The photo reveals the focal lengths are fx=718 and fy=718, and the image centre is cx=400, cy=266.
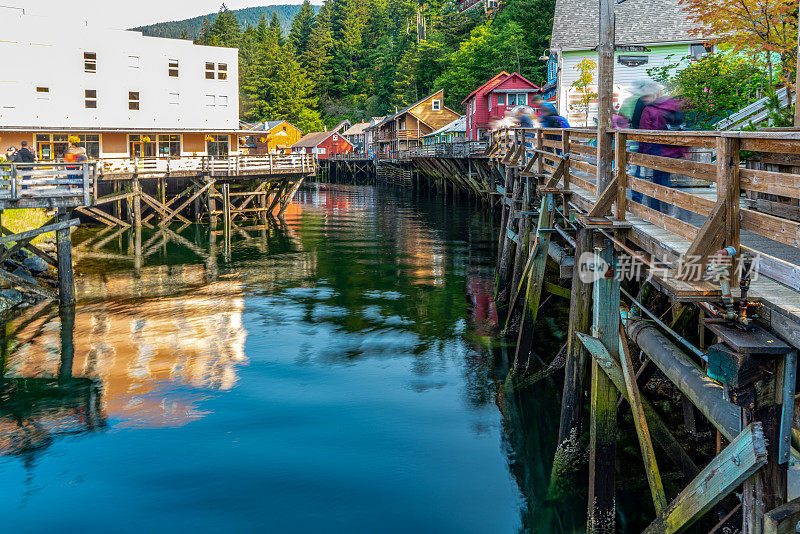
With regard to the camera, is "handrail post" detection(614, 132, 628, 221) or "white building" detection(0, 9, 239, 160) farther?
"white building" detection(0, 9, 239, 160)

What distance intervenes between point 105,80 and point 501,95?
26624 millimetres

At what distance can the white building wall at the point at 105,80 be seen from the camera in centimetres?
3541


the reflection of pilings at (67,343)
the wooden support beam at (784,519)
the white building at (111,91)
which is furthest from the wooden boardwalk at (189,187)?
the wooden support beam at (784,519)

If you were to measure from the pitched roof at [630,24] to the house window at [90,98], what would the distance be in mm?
23591

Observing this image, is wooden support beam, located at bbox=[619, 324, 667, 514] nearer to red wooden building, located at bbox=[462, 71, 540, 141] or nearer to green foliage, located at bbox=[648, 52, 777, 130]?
green foliage, located at bbox=[648, 52, 777, 130]

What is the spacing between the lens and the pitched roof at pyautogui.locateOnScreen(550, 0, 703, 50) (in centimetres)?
3241

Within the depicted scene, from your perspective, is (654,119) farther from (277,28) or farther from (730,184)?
(277,28)

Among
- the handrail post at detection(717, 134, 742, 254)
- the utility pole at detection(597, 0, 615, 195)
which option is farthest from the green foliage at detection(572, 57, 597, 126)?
the handrail post at detection(717, 134, 742, 254)

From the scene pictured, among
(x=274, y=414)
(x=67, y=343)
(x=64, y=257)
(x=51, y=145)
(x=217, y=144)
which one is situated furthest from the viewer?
(x=217, y=144)

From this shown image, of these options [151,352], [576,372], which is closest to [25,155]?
[151,352]

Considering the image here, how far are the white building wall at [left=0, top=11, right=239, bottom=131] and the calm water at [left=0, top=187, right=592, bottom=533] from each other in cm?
2088

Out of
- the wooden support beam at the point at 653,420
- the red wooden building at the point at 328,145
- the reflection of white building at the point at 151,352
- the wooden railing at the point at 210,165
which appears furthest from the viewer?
the red wooden building at the point at 328,145

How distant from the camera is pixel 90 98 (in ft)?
123

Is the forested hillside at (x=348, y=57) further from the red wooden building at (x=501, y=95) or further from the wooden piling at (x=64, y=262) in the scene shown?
the wooden piling at (x=64, y=262)
